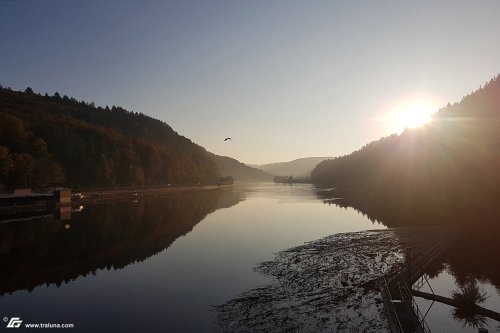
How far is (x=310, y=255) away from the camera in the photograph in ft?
153

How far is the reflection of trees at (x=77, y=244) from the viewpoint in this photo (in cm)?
4050

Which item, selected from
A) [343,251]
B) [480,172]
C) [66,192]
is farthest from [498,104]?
[66,192]

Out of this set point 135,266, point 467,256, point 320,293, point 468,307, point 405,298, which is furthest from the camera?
point 467,256

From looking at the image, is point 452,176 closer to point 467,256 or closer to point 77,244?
point 467,256

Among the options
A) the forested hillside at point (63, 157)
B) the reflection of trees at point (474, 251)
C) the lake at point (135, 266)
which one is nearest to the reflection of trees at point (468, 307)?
the reflection of trees at point (474, 251)

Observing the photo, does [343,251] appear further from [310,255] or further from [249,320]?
[249,320]

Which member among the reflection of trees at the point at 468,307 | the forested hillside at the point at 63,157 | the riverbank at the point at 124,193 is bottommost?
the reflection of trees at the point at 468,307

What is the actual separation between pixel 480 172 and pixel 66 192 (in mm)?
107057

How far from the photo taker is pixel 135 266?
43.2m

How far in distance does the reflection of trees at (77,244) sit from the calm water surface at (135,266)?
11cm

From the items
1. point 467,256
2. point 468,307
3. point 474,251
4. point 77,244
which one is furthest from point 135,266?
point 474,251

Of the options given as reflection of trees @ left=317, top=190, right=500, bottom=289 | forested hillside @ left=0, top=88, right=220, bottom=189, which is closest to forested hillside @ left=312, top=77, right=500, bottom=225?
reflection of trees @ left=317, top=190, right=500, bottom=289

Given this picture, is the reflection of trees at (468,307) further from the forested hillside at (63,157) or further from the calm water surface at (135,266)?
the forested hillside at (63,157)

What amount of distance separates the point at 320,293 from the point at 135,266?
22.4m
